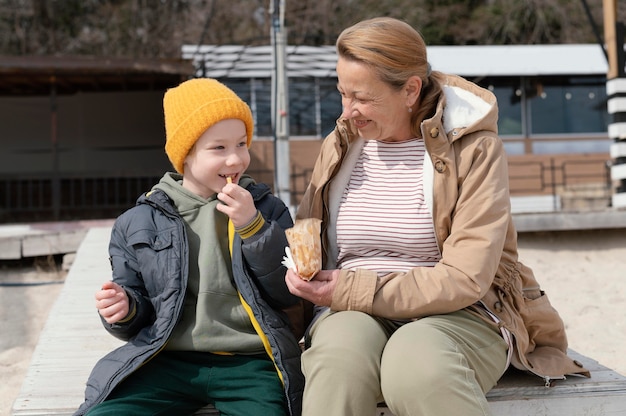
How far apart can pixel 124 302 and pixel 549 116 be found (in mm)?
13821

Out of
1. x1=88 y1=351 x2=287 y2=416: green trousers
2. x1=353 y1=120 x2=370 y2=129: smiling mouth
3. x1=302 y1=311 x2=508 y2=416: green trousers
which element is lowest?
x1=88 y1=351 x2=287 y2=416: green trousers

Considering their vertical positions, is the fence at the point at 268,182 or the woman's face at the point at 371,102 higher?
the woman's face at the point at 371,102

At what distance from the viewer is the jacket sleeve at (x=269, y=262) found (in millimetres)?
2197

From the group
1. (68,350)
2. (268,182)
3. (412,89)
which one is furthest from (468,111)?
(268,182)

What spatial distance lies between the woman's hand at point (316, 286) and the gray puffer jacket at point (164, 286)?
0.52ft

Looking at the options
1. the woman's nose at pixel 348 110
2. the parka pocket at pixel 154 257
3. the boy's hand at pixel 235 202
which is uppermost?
the woman's nose at pixel 348 110

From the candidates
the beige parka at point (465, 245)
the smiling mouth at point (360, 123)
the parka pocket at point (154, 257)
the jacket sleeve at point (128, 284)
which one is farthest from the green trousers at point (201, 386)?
the smiling mouth at point (360, 123)

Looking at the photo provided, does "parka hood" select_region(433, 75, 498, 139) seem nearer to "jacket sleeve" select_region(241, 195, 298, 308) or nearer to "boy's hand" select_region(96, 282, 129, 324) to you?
"jacket sleeve" select_region(241, 195, 298, 308)

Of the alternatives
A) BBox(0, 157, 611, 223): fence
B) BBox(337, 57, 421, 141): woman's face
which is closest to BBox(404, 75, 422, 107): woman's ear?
BBox(337, 57, 421, 141): woman's face

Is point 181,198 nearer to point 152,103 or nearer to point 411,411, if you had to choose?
point 411,411

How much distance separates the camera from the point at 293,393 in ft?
6.95

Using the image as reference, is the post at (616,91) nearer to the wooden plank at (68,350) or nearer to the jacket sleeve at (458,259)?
the wooden plank at (68,350)

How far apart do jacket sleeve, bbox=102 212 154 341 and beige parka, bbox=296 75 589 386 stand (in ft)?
2.13

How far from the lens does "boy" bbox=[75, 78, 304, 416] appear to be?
2.12m
